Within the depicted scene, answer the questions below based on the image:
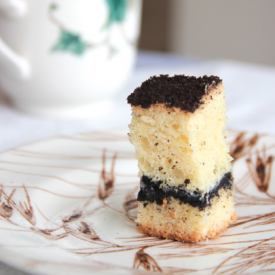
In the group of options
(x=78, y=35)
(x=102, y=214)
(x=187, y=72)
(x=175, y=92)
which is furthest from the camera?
(x=187, y=72)

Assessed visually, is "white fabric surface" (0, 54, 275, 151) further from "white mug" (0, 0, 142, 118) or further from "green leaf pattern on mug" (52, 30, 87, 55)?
"green leaf pattern on mug" (52, 30, 87, 55)

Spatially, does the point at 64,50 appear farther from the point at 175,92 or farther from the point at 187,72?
the point at 187,72

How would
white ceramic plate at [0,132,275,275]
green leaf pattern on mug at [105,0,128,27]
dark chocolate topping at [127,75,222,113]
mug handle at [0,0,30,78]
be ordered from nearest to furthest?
white ceramic plate at [0,132,275,275] → dark chocolate topping at [127,75,222,113] → mug handle at [0,0,30,78] → green leaf pattern on mug at [105,0,128,27]

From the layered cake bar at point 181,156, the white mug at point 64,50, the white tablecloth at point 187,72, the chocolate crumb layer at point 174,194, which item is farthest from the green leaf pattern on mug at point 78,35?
the chocolate crumb layer at point 174,194

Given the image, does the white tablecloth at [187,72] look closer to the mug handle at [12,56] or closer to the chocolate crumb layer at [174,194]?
the mug handle at [12,56]

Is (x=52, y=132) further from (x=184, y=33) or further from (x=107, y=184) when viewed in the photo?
(x=184, y=33)

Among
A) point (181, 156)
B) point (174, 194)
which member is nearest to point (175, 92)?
point (181, 156)

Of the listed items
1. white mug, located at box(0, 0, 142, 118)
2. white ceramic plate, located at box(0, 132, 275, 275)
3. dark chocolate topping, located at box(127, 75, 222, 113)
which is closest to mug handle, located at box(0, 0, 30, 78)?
white mug, located at box(0, 0, 142, 118)

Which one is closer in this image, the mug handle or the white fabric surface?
the mug handle
